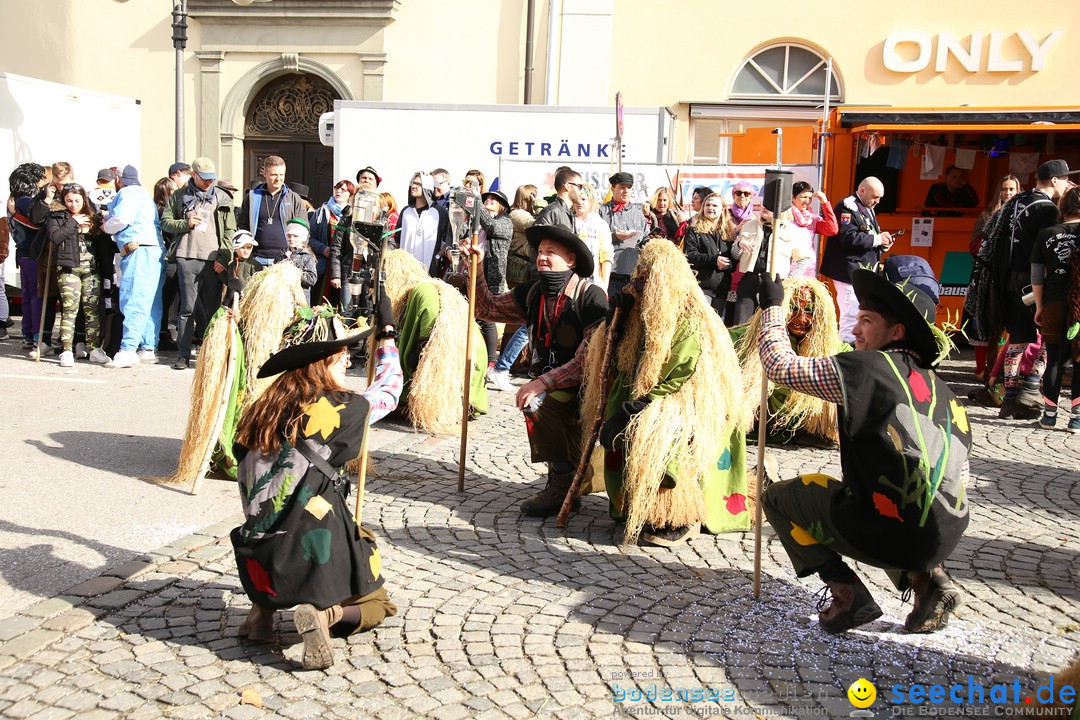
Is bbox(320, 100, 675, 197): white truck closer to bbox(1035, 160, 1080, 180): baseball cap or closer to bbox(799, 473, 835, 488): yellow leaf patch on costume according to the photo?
bbox(1035, 160, 1080, 180): baseball cap

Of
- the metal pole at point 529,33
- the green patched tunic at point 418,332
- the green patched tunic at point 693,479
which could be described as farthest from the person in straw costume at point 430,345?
the metal pole at point 529,33

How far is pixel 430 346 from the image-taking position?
791 cm

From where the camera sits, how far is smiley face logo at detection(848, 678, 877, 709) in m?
3.66

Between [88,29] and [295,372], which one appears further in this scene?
[88,29]

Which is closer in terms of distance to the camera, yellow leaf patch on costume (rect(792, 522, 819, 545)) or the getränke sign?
yellow leaf patch on costume (rect(792, 522, 819, 545))

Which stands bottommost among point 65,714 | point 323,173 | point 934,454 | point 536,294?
point 65,714

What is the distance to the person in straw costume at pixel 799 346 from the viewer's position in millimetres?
7066

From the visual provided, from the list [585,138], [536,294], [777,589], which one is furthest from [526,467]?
[585,138]

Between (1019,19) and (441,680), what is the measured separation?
52.0 feet

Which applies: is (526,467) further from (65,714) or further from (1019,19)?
(1019,19)

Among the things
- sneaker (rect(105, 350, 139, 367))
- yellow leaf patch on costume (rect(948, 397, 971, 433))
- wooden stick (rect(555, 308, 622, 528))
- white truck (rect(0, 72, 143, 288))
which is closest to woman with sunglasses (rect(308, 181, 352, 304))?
sneaker (rect(105, 350, 139, 367))

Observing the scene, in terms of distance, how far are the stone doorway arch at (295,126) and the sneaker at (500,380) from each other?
977 cm

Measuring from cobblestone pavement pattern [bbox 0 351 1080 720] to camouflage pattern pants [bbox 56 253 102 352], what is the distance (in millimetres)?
5729

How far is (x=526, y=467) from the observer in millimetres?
6938
